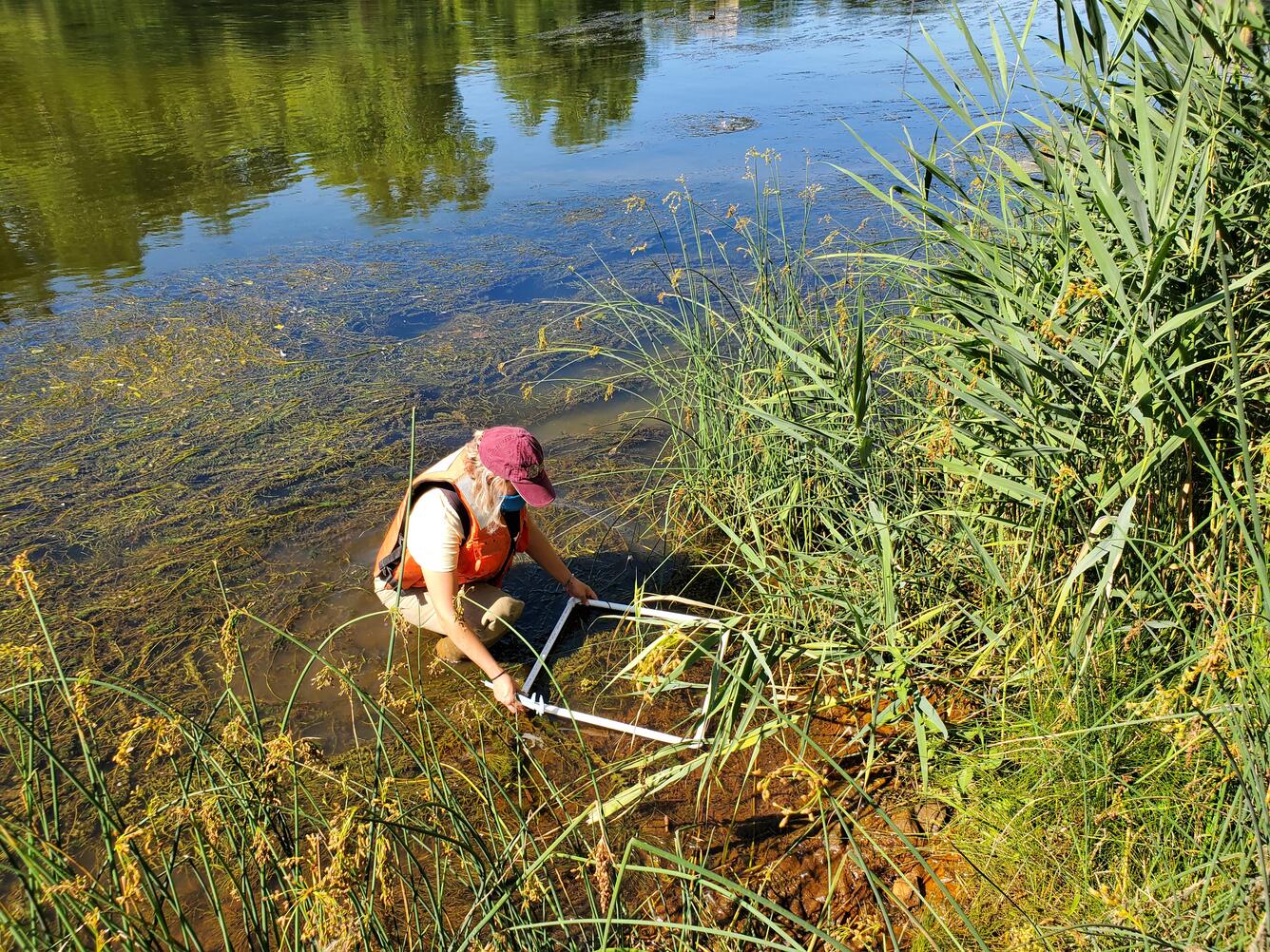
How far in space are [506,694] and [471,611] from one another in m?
0.62

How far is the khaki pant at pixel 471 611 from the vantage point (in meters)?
3.70

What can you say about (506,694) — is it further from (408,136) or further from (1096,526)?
(408,136)

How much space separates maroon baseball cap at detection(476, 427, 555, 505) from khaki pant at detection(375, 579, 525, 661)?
593 mm

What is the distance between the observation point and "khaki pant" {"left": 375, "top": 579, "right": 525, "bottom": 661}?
12.1ft

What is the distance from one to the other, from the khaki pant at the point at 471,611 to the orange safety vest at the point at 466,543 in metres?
0.04

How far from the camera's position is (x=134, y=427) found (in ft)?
17.5

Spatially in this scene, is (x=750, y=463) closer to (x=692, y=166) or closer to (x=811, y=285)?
(x=811, y=285)

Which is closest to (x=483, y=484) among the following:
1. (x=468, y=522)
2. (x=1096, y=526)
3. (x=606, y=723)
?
(x=468, y=522)

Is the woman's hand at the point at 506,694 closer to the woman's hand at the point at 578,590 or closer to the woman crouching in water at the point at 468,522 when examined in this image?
Answer: the woman crouching in water at the point at 468,522

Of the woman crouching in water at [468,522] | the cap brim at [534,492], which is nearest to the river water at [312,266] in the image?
the woman crouching in water at [468,522]

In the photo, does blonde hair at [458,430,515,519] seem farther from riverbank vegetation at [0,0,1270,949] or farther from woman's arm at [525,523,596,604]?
riverbank vegetation at [0,0,1270,949]

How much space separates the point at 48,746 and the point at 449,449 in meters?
3.47

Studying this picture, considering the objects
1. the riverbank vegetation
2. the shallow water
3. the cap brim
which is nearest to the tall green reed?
the riverbank vegetation

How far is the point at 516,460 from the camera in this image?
3229 millimetres
